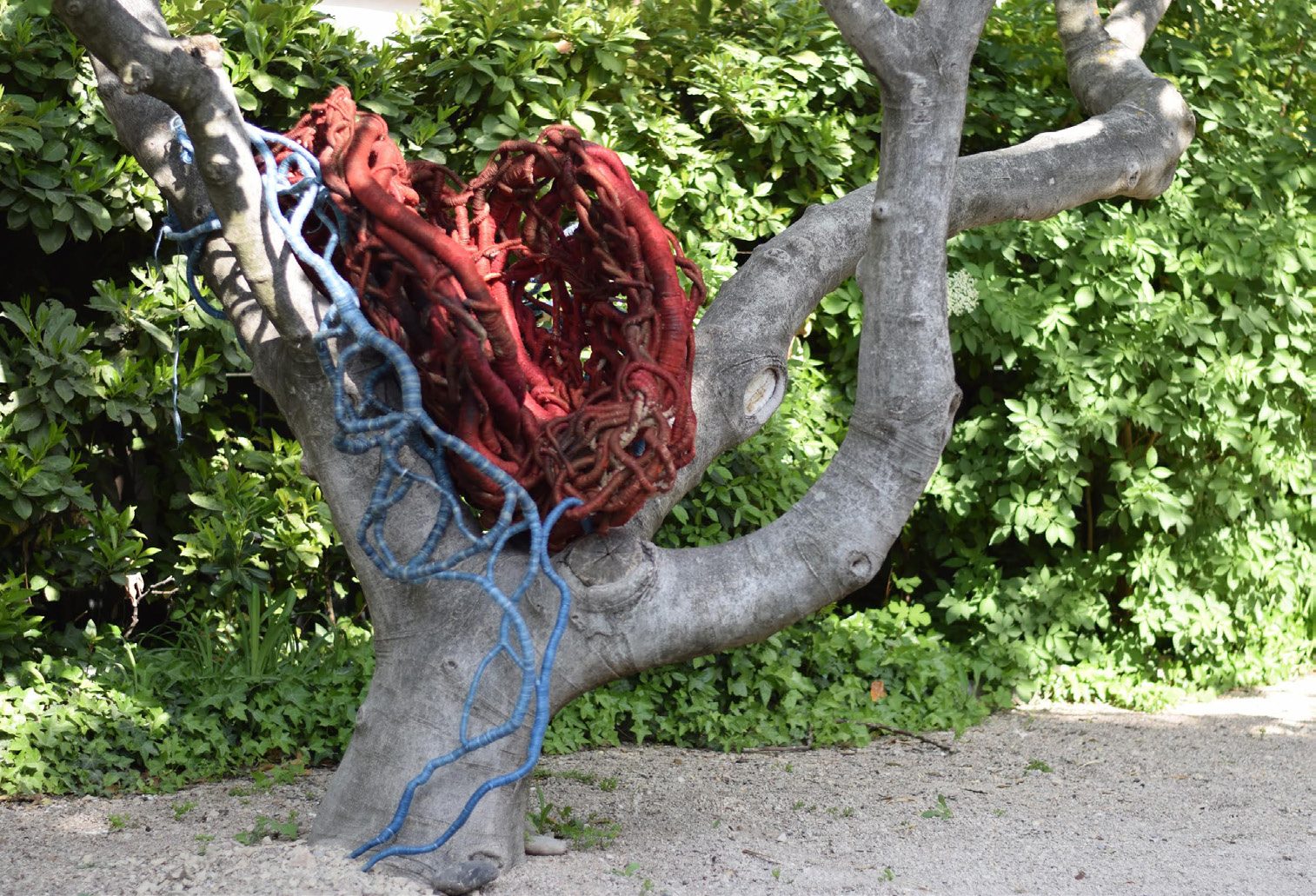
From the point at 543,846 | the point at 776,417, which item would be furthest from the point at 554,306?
the point at 776,417

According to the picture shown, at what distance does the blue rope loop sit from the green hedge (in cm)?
163

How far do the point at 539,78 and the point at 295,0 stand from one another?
0.95 m

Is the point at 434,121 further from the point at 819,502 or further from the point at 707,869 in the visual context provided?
the point at 707,869

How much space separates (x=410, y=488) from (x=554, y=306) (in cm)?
61

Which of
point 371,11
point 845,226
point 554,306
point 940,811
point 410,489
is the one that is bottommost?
point 940,811

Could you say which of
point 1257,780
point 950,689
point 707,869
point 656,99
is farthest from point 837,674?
point 656,99

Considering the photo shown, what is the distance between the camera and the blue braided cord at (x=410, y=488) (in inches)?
106

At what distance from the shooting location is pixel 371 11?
812 centimetres

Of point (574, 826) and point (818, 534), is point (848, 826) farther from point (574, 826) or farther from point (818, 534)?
point (818, 534)

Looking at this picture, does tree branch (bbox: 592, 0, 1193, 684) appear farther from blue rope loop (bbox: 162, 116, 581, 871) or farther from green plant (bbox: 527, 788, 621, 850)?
green plant (bbox: 527, 788, 621, 850)

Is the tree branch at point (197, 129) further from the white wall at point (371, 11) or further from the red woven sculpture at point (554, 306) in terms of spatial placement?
the white wall at point (371, 11)

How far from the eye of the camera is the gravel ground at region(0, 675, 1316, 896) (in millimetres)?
3039

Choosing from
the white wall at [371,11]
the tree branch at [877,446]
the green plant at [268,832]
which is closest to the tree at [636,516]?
the tree branch at [877,446]

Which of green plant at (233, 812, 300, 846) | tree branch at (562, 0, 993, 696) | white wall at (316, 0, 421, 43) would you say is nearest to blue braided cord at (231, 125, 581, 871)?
tree branch at (562, 0, 993, 696)
